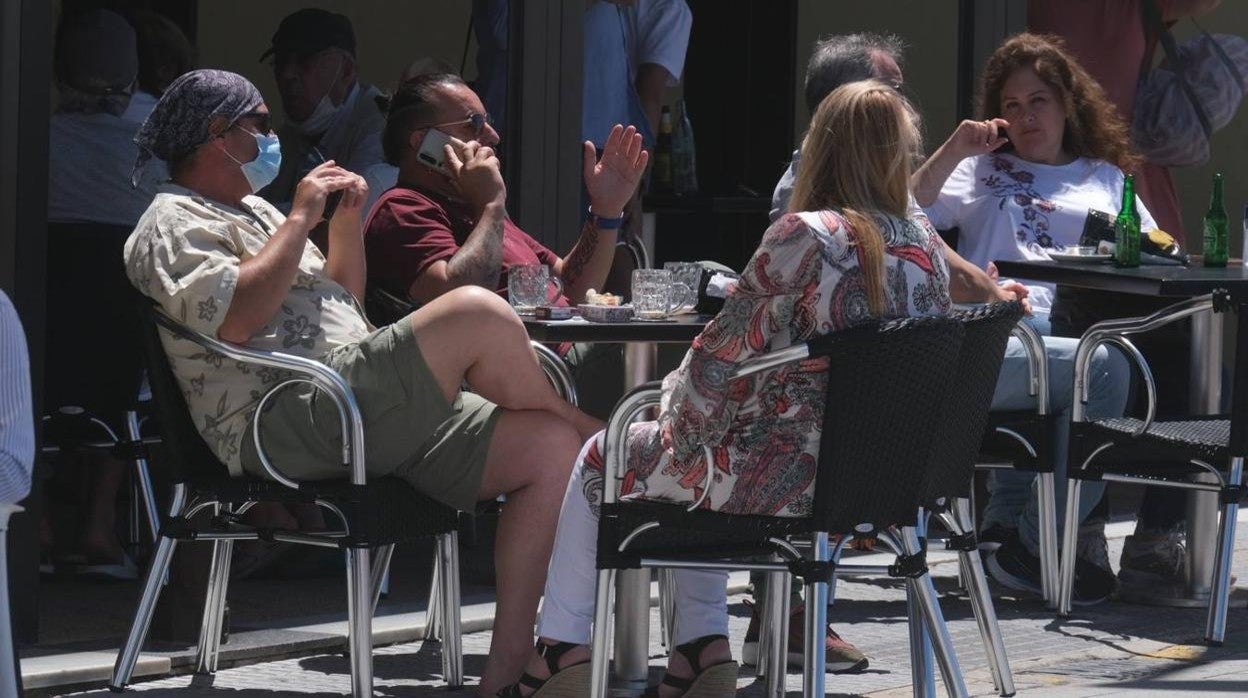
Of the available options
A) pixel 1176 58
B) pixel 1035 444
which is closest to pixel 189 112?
pixel 1035 444

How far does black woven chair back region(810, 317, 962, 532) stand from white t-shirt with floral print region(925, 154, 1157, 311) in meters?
2.26

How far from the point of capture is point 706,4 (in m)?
9.43

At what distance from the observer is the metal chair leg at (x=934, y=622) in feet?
12.3

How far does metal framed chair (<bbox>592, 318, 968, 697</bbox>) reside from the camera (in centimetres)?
346

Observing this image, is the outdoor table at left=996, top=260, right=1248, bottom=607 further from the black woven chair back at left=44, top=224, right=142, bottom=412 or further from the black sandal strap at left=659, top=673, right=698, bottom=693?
the black woven chair back at left=44, top=224, right=142, bottom=412

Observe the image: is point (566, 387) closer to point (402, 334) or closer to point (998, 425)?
point (402, 334)

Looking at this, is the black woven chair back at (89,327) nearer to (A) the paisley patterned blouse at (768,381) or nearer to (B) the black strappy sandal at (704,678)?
(B) the black strappy sandal at (704,678)

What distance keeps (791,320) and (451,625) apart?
129 cm

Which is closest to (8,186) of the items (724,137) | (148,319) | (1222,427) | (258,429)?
(148,319)

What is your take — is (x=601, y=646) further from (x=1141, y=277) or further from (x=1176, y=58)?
(x=1176, y=58)

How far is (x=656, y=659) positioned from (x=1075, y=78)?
2.31 m

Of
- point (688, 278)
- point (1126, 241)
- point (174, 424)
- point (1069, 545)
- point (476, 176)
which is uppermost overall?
point (476, 176)

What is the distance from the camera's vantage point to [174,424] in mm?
4191

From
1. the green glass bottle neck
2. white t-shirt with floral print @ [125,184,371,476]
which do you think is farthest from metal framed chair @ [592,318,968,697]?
the green glass bottle neck
